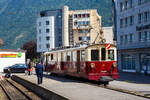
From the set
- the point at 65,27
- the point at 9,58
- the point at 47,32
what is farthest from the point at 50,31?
the point at 9,58

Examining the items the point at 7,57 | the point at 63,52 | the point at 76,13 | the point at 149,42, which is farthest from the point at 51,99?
the point at 76,13

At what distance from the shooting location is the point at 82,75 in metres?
23.5

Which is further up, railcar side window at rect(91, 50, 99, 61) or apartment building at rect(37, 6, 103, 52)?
apartment building at rect(37, 6, 103, 52)

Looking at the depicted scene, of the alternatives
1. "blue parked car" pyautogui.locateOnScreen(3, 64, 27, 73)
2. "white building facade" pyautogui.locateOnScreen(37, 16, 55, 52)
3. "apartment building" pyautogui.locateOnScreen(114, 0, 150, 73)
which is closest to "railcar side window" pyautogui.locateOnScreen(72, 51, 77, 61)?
"apartment building" pyautogui.locateOnScreen(114, 0, 150, 73)

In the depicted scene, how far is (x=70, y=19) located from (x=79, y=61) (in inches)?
2851

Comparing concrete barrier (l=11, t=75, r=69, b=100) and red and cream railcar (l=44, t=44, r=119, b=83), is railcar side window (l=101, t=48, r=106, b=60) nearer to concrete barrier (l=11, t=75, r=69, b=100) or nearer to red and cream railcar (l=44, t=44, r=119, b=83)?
red and cream railcar (l=44, t=44, r=119, b=83)

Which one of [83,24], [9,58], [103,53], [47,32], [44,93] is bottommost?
[44,93]

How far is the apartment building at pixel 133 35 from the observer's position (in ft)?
144

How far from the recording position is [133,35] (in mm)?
47500

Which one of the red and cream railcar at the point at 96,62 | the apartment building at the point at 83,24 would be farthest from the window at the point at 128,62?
the apartment building at the point at 83,24

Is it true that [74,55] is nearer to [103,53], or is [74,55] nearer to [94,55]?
[94,55]

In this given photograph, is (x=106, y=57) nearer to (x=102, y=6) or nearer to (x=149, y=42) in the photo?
(x=149, y=42)

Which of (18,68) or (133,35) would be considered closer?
(133,35)

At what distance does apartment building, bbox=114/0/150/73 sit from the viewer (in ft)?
144
